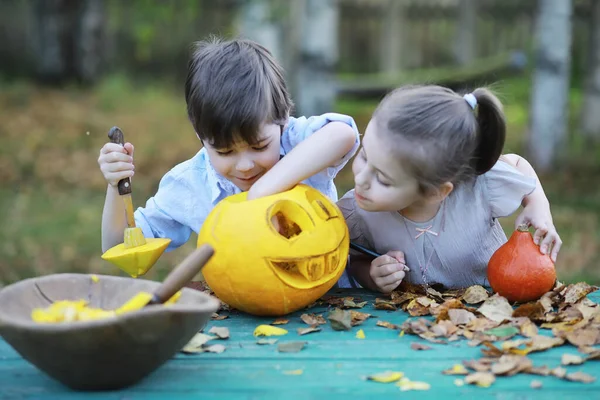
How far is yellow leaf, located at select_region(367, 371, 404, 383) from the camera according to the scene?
6.79ft

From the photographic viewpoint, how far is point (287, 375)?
211 centimetres

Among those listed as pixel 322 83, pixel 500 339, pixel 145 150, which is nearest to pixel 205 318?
pixel 500 339

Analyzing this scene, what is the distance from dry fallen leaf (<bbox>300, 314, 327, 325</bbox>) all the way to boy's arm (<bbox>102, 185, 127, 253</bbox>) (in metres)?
0.80

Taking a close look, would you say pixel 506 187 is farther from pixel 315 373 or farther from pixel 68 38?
pixel 68 38

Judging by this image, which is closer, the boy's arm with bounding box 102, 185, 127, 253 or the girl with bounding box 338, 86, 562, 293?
the girl with bounding box 338, 86, 562, 293

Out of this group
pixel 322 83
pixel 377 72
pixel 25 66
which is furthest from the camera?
pixel 377 72

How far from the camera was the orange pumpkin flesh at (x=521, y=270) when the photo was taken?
2.67 m

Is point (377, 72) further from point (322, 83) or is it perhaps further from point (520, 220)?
point (520, 220)

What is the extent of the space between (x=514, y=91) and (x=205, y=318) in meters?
8.76

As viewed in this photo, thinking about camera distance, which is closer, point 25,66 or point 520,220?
point 520,220

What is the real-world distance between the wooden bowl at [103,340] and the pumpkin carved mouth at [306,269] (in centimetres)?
47

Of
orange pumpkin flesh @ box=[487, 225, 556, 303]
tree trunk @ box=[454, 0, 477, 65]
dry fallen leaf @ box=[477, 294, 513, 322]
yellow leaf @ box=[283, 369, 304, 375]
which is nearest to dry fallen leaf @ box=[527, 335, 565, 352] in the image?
dry fallen leaf @ box=[477, 294, 513, 322]

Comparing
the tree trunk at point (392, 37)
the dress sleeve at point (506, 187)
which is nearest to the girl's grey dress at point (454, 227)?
the dress sleeve at point (506, 187)

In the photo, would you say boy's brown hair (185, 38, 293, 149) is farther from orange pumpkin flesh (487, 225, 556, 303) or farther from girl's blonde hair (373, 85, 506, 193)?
orange pumpkin flesh (487, 225, 556, 303)
